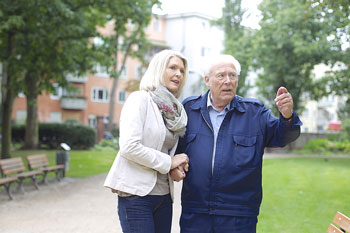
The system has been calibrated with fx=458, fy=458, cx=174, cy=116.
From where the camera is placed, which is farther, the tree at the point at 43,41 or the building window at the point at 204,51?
the building window at the point at 204,51

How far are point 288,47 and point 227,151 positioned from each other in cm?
2255

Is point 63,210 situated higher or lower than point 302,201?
lower

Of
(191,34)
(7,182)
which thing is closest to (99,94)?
(191,34)

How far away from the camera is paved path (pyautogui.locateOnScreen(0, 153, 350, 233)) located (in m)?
7.37

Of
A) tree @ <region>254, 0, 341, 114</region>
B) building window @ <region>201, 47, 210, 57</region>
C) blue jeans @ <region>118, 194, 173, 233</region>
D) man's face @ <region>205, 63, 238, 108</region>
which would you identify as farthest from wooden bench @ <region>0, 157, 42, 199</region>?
building window @ <region>201, 47, 210, 57</region>

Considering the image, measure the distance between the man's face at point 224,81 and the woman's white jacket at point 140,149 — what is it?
47 cm

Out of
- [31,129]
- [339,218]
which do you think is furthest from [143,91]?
[31,129]

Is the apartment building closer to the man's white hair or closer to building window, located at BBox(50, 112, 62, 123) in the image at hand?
building window, located at BBox(50, 112, 62, 123)

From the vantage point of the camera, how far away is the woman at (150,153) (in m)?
3.01

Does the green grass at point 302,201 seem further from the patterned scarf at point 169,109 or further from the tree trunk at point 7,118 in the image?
the tree trunk at point 7,118

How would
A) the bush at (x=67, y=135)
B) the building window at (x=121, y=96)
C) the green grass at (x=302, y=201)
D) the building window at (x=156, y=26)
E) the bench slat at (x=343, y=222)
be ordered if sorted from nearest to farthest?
1. the bench slat at (x=343, y=222)
2. the green grass at (x=302, y=201)
3. the bush at (x=67, y=135)
4. the building window at (x=121, y=96)
5. the building window at (x=156, y=26)

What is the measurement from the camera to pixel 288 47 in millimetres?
24578

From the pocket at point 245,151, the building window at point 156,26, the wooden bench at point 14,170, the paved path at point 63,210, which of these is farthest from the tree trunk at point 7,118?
the building window at point 156,26

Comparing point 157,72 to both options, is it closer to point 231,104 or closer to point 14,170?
point 231,104
